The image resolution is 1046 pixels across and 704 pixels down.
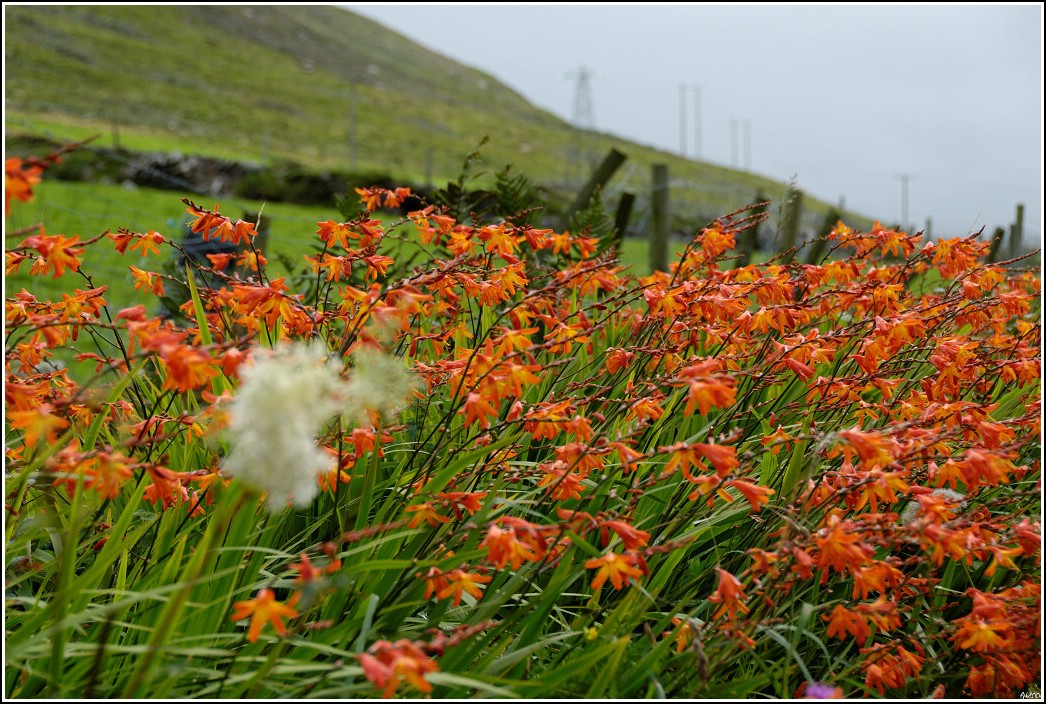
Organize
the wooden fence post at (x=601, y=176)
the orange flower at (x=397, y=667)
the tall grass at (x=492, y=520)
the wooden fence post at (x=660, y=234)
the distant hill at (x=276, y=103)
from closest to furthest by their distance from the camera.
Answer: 1. the orange flower at (x=397, y=667)
2. the tall grass at (x=492, y=520)
3. the wooden fence post at (x=601, y=176)
4. the wooden fence post at (x=660, y=234)
5. the distant hill at (x=276, y=103)

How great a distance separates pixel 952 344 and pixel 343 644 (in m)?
1.76

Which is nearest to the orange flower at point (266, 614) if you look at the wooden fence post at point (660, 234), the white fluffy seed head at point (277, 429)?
the white fluffy seed head at point (277, 429)

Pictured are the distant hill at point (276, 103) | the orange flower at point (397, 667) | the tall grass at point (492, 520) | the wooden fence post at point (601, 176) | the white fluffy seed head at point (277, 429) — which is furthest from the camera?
the distant hill at point (276, 103)

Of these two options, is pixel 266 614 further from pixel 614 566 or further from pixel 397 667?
pixel 614 566

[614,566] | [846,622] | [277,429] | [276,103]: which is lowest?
[846,622]

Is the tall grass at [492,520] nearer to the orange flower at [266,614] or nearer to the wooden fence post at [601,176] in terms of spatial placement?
the orange flower at [266,614]

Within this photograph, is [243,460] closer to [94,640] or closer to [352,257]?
[94,640]

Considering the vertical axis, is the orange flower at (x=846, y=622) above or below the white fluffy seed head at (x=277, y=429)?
below

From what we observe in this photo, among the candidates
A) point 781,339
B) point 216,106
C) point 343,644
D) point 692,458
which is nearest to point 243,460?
point 343,644

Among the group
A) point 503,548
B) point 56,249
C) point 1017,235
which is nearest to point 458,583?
point 503,548

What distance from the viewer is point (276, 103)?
61.7m

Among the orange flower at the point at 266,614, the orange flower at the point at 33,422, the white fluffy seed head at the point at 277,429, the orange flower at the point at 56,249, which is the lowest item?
the orange flower at the point at 266,614

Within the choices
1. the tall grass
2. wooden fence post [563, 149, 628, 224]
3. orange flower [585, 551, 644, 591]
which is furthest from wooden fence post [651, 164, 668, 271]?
orange flower [585, 551, 644, 591]

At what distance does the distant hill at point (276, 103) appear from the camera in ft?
140
